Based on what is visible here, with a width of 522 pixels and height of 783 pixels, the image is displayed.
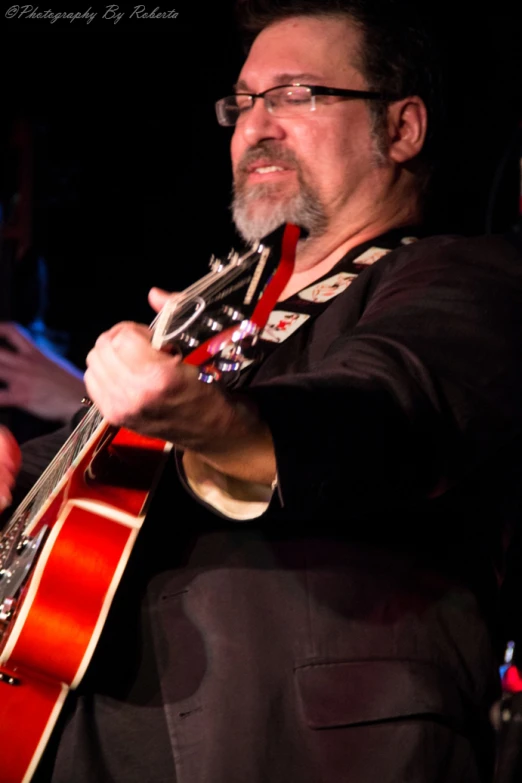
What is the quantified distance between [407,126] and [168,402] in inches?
50.8

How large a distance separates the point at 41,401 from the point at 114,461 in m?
1.65

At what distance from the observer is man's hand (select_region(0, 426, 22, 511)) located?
1.74m

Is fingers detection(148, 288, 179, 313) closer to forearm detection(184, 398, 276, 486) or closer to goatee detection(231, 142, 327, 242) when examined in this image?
forearm detection(184, 398, 276, 486)

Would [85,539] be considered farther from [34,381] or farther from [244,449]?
[34,381]

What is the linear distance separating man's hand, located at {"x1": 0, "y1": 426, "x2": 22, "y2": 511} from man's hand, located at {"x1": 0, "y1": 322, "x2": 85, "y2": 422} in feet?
3.75

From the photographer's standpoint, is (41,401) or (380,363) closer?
(380,363)

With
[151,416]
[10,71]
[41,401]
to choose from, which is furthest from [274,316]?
[10,71]

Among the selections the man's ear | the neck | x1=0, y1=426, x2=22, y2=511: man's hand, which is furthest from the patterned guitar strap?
x1=0, y1=426, x2=22, y2=511: man's hand

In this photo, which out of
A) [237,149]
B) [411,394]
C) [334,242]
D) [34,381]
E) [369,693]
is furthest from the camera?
[34,381]

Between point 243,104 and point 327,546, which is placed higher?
point 243,104

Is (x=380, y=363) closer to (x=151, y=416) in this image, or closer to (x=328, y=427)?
(x=328, y=427)

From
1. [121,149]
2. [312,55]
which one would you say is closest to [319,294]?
[312,55]

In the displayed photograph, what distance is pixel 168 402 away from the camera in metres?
1.01

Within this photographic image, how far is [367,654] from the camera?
135 centimetres
